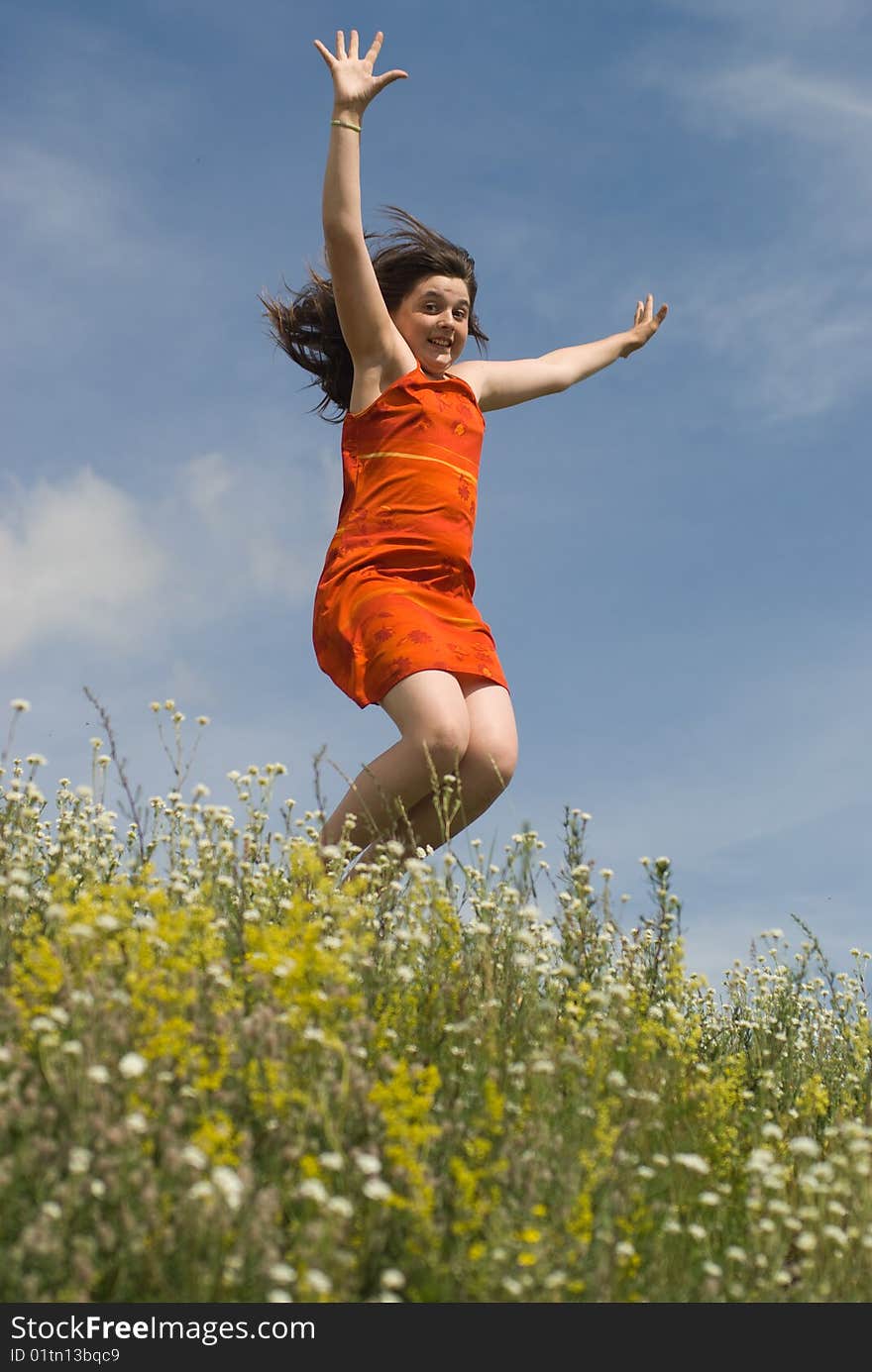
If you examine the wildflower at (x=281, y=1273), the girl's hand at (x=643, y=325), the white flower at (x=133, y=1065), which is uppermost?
the girl's hand at (x=643, y=325)

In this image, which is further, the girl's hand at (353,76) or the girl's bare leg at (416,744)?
the girl's hand at (353,76)

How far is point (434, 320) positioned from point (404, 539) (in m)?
1.36

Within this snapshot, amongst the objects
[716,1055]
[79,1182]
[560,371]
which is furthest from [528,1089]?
[560,371]

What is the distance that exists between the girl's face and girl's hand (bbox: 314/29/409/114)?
1.08 meters

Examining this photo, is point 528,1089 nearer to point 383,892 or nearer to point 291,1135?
point 291,1135

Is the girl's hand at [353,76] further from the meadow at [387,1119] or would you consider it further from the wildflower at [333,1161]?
the wildflower at [333,1161]

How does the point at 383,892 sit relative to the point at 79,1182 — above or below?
above

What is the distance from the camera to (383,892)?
514cm

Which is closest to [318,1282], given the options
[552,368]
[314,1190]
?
[314,1190]

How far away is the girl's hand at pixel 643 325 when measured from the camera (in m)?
8.16

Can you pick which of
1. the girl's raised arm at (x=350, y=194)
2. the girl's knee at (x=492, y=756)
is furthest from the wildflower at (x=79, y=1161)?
the girl's raised arm at (x=350, y=194)

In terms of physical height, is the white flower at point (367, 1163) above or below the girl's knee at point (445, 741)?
below

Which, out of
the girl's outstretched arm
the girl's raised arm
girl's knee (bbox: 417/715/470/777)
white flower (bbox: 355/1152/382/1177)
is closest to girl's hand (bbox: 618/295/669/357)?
the girl's outstretched arm
